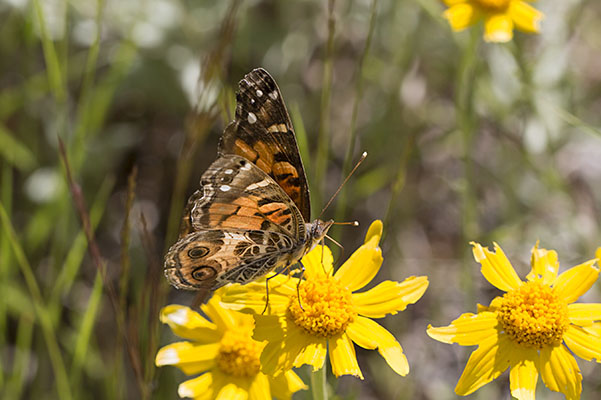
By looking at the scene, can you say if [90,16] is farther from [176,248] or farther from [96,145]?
[176,248]

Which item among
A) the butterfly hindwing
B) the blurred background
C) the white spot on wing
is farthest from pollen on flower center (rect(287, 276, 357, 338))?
the blurred background

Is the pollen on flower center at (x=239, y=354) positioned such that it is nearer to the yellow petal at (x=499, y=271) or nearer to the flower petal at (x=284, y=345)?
the flower petal at (x=284, y=345)

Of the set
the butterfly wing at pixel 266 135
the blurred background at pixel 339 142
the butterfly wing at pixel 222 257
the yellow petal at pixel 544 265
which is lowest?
the blurred background at pixel 339 142

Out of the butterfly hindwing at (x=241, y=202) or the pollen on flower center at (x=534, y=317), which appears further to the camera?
the butterfly hindwing at (x=241, y=202)

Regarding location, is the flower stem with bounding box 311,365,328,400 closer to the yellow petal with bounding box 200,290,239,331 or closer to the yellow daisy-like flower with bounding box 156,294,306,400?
the yellow daisy-like flower with bounding box 156,294,306,400

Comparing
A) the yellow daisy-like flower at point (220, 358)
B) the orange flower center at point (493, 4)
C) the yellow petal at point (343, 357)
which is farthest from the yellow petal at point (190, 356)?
the orange flower center at point (493, 4)

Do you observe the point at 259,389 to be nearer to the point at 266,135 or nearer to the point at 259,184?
the point at 259,184

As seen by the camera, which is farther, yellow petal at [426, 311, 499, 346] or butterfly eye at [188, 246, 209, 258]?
butterfly eye at [188, 246, 209, 258]
